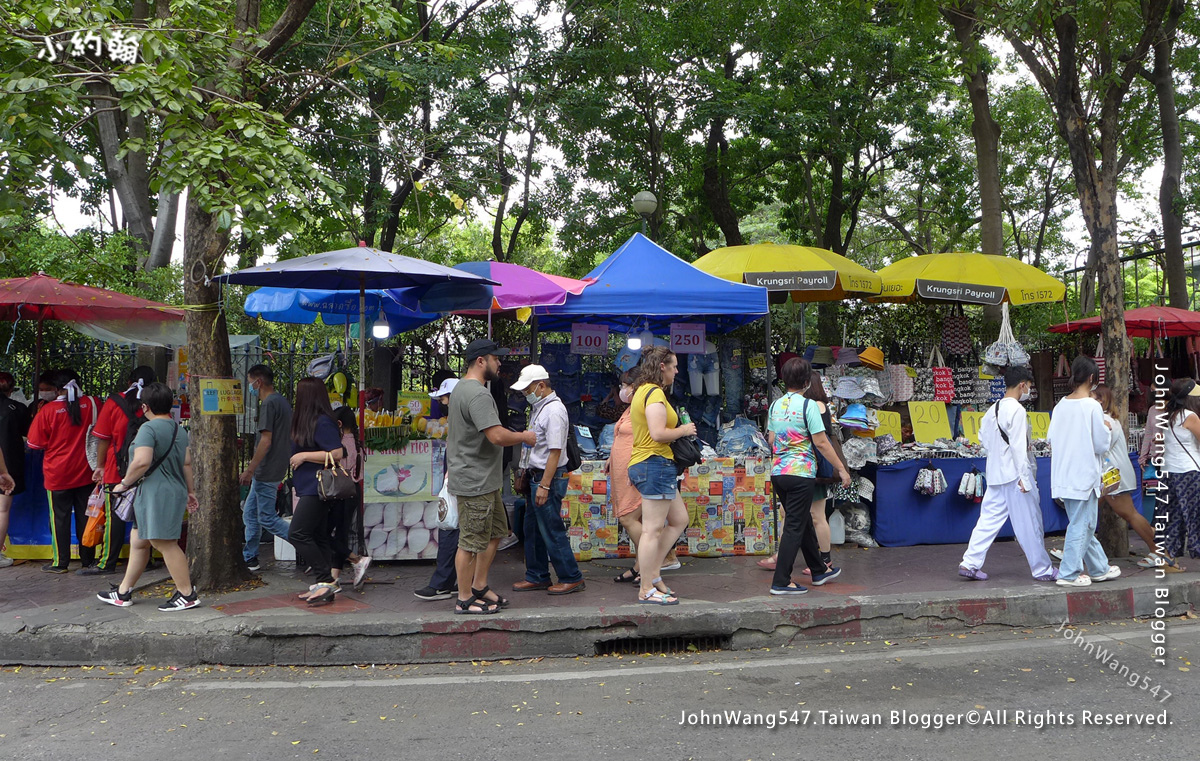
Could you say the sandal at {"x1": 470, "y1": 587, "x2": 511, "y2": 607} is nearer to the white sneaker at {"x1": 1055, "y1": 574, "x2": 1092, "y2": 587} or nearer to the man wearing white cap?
the man wearing white cap

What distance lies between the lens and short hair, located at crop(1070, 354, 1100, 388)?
665 centimetres

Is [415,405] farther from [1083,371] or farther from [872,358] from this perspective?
[1083,371]

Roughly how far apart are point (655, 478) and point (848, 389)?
3.90m

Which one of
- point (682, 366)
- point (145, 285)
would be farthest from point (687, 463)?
point (145, 285)

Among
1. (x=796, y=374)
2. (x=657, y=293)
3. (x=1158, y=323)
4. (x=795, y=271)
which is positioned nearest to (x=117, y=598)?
(x=657, y=293)

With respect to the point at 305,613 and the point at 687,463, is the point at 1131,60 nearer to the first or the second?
the point at 687,463

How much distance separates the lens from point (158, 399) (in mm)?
6188

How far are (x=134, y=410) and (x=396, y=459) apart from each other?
232cm

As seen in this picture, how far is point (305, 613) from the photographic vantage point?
596cm

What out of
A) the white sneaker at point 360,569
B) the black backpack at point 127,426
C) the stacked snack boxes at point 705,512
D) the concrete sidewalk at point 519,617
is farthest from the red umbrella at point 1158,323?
the black backpack at point 127,426

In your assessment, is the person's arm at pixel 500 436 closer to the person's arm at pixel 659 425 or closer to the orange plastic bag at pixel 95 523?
the person's arm at pixel 659 425

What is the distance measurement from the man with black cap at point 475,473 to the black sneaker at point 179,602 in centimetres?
195

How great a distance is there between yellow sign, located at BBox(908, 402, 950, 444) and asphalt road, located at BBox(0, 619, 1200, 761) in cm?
396

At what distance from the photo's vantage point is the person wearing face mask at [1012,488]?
6.92 m
